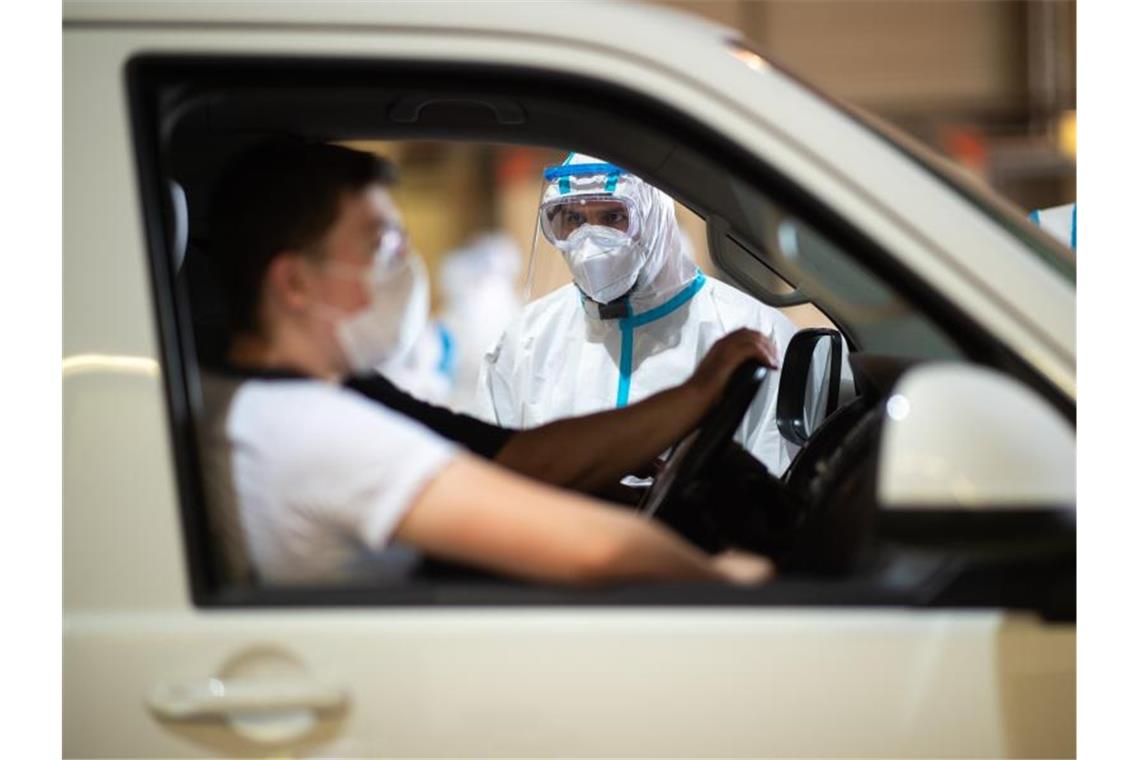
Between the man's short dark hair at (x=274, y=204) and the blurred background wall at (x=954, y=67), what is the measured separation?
6.98m

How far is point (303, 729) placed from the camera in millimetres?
1054

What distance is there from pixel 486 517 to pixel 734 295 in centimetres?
123

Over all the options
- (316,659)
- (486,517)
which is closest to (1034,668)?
(486,517)

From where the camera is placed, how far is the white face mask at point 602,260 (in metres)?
2.31

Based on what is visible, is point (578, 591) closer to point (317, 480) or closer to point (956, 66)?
point (317, 480)

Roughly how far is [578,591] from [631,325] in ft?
4.75

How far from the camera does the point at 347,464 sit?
1118 millimetres

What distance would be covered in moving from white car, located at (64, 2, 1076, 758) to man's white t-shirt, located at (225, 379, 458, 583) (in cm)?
5

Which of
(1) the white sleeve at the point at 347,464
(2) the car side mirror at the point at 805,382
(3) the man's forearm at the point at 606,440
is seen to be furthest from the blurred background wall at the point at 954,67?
(1) the white sleeve at the point at 347,464

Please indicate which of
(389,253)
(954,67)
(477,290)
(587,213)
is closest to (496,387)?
(587,213)

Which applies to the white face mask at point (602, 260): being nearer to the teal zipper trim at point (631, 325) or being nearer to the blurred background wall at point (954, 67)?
the teal zipper trim at point (631, 325)

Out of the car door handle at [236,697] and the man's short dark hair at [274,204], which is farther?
the man's short dark hair at [274,204]

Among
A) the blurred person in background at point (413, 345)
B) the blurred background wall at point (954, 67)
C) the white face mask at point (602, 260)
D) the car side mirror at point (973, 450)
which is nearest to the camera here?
the car side mirror at point (973, 450)

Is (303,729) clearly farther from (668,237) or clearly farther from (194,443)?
(668,237)
